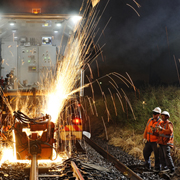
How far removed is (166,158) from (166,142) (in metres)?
0.37

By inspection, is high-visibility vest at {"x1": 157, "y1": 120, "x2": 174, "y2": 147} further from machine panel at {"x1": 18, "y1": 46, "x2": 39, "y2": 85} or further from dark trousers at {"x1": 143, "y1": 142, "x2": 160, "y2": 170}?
machine panel at {"x1": 18, "y1": 46, "x2": 39, "y2": 85}

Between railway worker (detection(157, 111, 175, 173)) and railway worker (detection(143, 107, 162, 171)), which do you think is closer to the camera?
railway worker (detection(157, 111, 175, 173))

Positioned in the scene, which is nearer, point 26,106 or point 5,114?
point 5,114

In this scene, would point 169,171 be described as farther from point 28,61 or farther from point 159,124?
point 28,61

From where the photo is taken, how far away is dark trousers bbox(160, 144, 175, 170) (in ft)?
19.0

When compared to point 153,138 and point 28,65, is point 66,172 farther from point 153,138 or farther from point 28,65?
point 28,65

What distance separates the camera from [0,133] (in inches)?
251

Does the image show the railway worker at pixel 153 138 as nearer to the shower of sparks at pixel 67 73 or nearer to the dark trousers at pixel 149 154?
the dark trousers at pixel 149 154

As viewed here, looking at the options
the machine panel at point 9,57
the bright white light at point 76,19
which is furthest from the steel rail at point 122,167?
the bright white light at point 76,19

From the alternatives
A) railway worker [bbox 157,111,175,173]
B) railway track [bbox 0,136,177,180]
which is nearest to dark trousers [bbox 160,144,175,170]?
railway worker [bbox 157,111,175,173]

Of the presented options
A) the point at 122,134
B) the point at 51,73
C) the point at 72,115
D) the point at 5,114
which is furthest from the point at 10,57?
the point at 122,134

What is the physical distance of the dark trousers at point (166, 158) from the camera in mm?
5805

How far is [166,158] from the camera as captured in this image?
232 inches

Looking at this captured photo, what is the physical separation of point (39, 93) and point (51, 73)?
145cm
